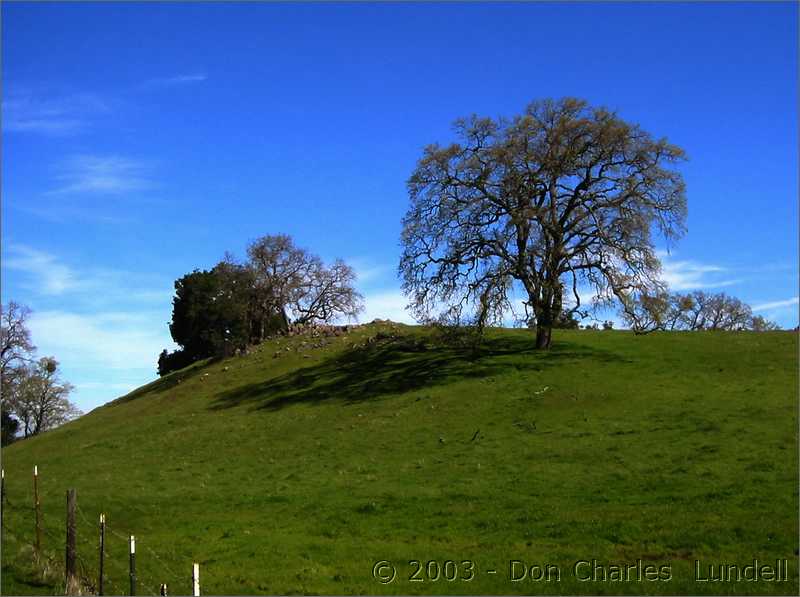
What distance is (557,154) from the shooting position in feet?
166

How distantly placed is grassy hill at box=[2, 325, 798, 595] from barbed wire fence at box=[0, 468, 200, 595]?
0.13 metres

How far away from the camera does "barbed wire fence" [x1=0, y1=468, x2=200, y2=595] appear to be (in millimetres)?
19375

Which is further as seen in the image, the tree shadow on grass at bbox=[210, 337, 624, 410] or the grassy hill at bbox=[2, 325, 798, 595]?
the tree shadow on grass at bbox=[210, 337, 624, 410]

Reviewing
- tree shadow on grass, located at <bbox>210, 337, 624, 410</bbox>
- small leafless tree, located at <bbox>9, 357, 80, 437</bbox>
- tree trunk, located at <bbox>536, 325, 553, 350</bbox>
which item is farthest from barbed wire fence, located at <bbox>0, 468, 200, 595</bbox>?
small leafless tree, located at <bbox>9, 357, 80, 437</bbox>

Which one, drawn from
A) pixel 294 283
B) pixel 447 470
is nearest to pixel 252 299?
pixel 294 283

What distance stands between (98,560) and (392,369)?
32126 millimetres

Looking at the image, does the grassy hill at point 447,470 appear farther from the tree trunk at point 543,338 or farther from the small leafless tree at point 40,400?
the small leafless tree at point 40,400

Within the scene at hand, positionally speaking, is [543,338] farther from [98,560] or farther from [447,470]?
[98,560]

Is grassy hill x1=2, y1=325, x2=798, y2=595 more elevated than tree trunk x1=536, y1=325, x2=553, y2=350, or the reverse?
tree trunk x1=536, y1=325, x2=553, y2=350

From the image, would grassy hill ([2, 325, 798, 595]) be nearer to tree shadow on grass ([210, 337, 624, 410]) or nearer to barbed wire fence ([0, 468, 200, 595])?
barbed wire fence ([0, 468, 200, 595])

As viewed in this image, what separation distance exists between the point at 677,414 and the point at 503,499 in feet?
43.7

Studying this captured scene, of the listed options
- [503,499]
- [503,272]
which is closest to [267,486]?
[503,499]

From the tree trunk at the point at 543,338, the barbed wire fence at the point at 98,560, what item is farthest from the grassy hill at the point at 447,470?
the tree trunk at the point at 543,338

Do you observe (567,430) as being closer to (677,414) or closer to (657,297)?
(677,414)
